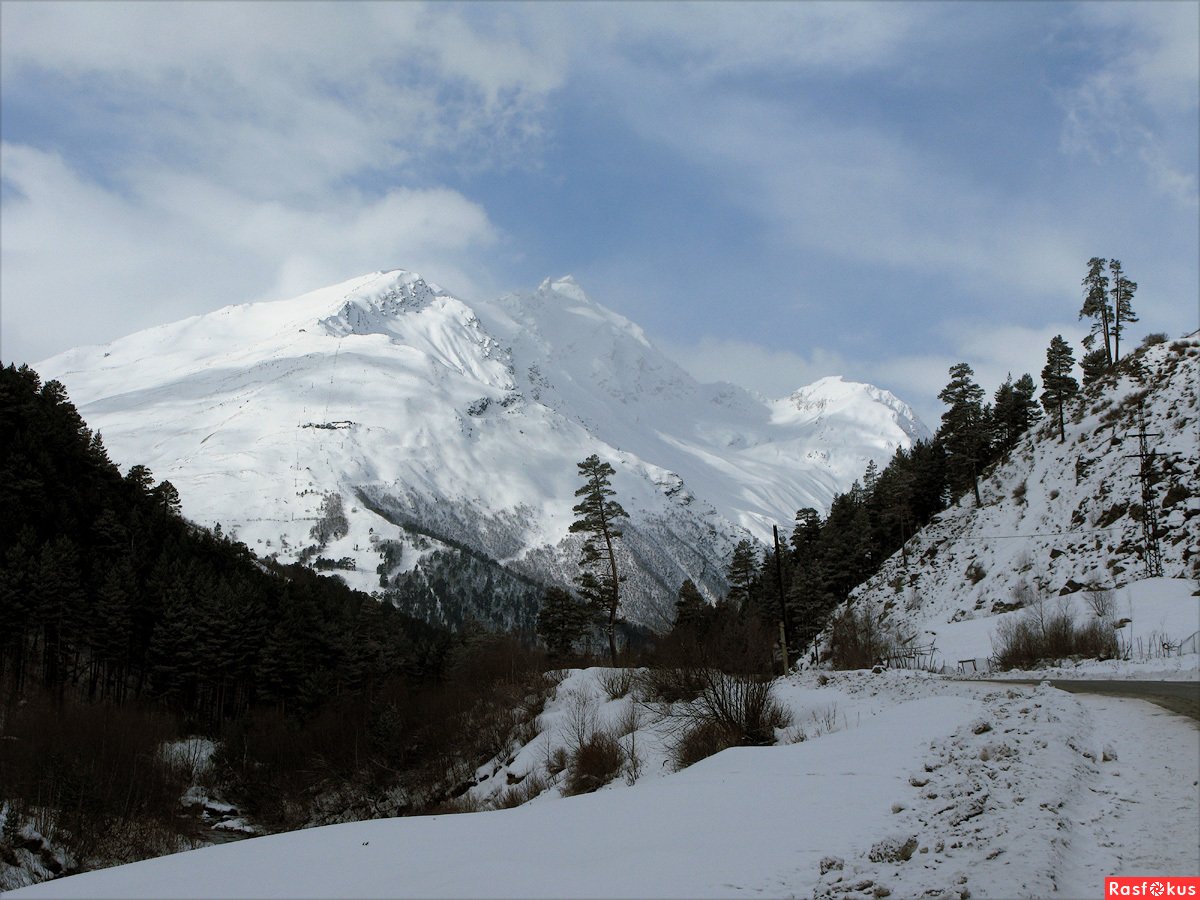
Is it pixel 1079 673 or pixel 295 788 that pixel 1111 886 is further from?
pixel 295 788

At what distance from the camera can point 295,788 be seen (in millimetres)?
56375

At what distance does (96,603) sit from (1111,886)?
236ft

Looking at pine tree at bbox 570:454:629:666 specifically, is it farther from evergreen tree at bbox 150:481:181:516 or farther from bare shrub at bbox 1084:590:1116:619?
evergreen tree at bbox 150:481:181:516

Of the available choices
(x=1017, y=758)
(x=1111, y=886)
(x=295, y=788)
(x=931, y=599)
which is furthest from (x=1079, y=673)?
(x=295, y=788)

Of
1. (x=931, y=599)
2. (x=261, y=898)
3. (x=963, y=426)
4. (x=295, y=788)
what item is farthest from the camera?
(x=963, y=426)

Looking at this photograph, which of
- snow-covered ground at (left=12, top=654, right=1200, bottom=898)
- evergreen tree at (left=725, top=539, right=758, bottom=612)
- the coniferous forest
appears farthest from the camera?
evergreen tree at (left=725, top=539, right=758, bottom=612)

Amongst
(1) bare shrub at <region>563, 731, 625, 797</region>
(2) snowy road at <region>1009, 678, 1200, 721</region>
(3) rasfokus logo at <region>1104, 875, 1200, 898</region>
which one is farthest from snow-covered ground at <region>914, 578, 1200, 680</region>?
(3) rasfokus logo at <region>1104, 875, 1200, 898</region>

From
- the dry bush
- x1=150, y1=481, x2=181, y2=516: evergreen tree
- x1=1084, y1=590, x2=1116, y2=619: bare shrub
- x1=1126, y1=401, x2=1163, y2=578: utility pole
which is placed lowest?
the dry bush

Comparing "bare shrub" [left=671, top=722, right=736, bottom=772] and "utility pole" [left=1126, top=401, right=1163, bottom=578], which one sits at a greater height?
"utility pole" [left=1126, top=401, right=1163, bottom=578]

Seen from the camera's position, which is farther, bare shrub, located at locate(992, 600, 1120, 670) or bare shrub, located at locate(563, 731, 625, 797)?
bare shrub, located at locate(992, 600, 1120, 670)

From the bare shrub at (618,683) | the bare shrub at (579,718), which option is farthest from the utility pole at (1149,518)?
the bare shrub at (579,718)

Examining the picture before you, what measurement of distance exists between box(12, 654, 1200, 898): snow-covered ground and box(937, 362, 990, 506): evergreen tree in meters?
61.9

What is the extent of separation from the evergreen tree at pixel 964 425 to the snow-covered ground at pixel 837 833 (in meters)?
61.9

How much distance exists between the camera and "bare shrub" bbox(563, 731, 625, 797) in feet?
77.8
